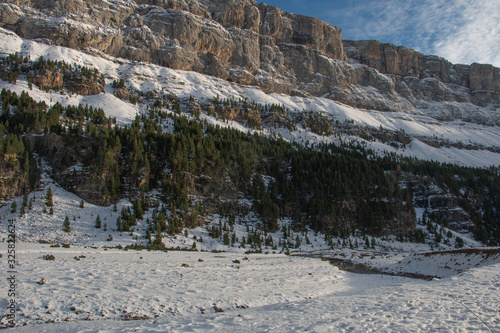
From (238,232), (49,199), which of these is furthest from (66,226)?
(238,232)

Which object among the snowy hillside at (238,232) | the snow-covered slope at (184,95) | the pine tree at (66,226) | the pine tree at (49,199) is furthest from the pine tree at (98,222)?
the snow-covered slope at (184,95)

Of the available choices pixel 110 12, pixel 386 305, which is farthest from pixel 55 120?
pixel 110 12

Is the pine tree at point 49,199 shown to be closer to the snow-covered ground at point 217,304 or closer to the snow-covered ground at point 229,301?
the snow-covered ground at point 229,301

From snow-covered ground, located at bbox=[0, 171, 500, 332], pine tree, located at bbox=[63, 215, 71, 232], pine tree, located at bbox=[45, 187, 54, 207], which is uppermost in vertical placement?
pine tree, located at bbox=[45, 187, 54, 207]

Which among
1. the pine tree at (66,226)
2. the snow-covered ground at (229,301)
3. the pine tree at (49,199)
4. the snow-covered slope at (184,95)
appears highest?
the snow-covered slope at (184,95)

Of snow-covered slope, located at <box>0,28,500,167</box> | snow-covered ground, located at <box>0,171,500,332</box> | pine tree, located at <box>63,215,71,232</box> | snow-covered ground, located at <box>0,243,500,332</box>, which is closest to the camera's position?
snow-covered ground, located at <box>0,243,500,332</box>

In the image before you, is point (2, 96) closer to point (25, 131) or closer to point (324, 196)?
point (25, 131)

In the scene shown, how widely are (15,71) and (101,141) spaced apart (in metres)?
71.0

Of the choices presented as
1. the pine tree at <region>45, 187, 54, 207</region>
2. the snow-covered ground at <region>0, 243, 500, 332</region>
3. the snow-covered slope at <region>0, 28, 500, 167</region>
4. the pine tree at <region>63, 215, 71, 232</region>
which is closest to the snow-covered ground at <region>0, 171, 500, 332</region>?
the snow-covered ground at <region>0, 243, 500, 332</region>

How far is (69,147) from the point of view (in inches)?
2621

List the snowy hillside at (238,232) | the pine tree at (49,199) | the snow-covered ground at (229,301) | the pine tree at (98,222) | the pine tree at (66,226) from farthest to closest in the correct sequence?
the pine tree at (49,199), the pine tree at (98,222), the pine tree at (66,226), the snowy hillside at (238,232), the snow-covered ground at (229,301)

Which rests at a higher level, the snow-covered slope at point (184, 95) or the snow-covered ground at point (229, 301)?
the snow-covered slope at point (184, 95)

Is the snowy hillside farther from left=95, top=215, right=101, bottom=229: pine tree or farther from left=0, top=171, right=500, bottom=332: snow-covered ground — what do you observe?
left=95, top=215, right=101, bottom=229: pine tree

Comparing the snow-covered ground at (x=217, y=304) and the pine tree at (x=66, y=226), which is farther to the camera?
the pine tree at (x=66, y=226)
